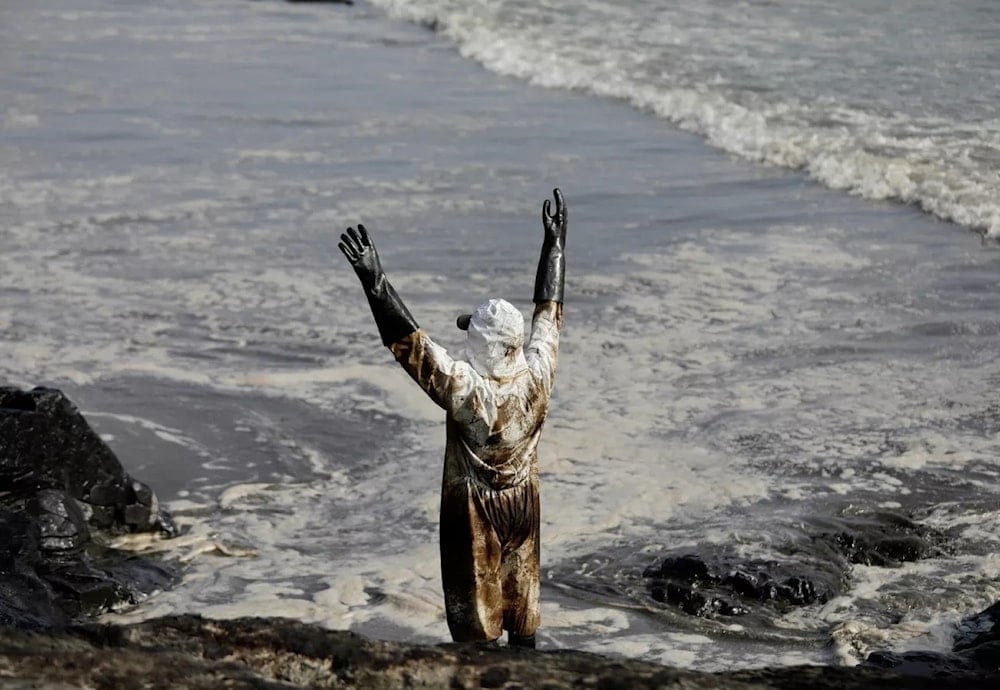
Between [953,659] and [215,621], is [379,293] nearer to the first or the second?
[215,621]

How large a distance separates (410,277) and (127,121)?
7.80 metres

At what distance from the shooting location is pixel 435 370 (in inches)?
195

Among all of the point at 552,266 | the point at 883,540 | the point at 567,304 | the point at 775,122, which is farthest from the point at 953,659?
the point at 775,122

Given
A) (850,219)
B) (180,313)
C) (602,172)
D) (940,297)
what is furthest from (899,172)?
(180,313)

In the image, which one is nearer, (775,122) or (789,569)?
(789,569)

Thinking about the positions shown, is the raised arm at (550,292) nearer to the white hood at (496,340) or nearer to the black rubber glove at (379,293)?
the white hood at (496,340)

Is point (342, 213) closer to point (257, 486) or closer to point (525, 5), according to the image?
point (257, 486)

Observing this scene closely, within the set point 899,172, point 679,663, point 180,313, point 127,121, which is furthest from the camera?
point 127,121

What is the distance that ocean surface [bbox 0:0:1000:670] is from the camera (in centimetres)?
742

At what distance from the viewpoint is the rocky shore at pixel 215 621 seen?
378cm

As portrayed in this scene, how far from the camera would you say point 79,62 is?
2338cm

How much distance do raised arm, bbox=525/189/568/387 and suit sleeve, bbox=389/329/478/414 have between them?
41 centimetres

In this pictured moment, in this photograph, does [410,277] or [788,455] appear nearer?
[788,455]

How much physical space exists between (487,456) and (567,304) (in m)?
6.93
